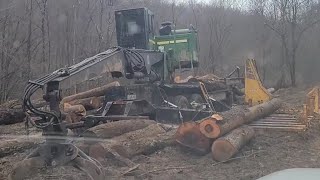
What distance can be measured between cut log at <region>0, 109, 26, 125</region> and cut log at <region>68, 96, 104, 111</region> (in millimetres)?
1574

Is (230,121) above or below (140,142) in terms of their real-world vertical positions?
above

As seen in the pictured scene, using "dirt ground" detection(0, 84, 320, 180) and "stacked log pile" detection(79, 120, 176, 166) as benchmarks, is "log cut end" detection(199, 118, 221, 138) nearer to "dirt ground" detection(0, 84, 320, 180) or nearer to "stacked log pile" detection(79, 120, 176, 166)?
"dirt ground" detection(0, 84, 320, 180)

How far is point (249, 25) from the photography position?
33.2m

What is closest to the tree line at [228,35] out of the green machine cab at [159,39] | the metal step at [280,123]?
the green machine cab at [159,39]

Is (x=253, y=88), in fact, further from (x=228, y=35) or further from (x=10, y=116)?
(x=228, y=35)

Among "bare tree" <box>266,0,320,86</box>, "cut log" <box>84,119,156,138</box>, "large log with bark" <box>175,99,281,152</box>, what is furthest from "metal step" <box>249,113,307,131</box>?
"bare tree" <box>266,0,320,86</box>

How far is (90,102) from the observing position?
13.7 meters

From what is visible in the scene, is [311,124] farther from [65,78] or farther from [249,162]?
[65,78]

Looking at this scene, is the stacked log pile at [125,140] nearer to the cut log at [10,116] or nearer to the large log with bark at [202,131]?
the large log with bark at [202,131]

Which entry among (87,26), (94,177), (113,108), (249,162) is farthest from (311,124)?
(87,26)

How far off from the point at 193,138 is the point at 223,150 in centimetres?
73

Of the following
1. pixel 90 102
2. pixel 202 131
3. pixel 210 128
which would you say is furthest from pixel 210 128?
pixel 90 102

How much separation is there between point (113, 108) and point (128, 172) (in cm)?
370

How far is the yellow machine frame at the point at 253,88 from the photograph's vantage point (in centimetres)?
1534
